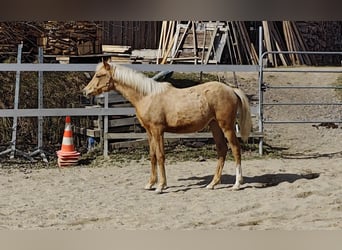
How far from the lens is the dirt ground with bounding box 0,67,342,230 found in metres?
3.48

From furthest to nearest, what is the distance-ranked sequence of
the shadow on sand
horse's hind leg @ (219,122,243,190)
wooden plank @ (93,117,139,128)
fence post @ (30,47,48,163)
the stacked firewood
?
the stacked firewood, wooden plank @ (93,117,139,128), fence post @ (30,47,48,163), the shadow on sand, horse's hind leg @ (219,122,243,190)

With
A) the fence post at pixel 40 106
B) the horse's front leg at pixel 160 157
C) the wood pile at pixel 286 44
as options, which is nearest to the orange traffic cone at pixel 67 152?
the fence post at pixel 40 106

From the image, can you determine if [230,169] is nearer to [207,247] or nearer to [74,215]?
[74,215]

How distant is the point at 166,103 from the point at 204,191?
0.63 meters

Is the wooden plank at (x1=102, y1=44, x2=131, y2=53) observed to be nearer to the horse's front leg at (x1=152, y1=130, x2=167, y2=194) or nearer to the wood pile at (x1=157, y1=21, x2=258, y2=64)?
the wood pile at (x1=157, y1=21, x2=258, y2=64)

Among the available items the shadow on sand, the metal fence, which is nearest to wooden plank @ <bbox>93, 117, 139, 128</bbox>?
the metal fence

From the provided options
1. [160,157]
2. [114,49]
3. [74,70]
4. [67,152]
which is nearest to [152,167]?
[160,157]

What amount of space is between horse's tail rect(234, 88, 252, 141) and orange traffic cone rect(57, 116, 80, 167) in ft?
4.29

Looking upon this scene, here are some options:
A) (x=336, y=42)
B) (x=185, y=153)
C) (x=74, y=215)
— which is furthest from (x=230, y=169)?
(x=336, y=42)

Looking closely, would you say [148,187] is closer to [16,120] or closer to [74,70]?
[74,70]

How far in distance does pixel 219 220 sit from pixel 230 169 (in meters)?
0.89

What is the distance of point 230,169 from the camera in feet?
14.2

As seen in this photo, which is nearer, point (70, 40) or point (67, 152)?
point (67, 152)

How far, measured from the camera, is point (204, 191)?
4.02 metres
